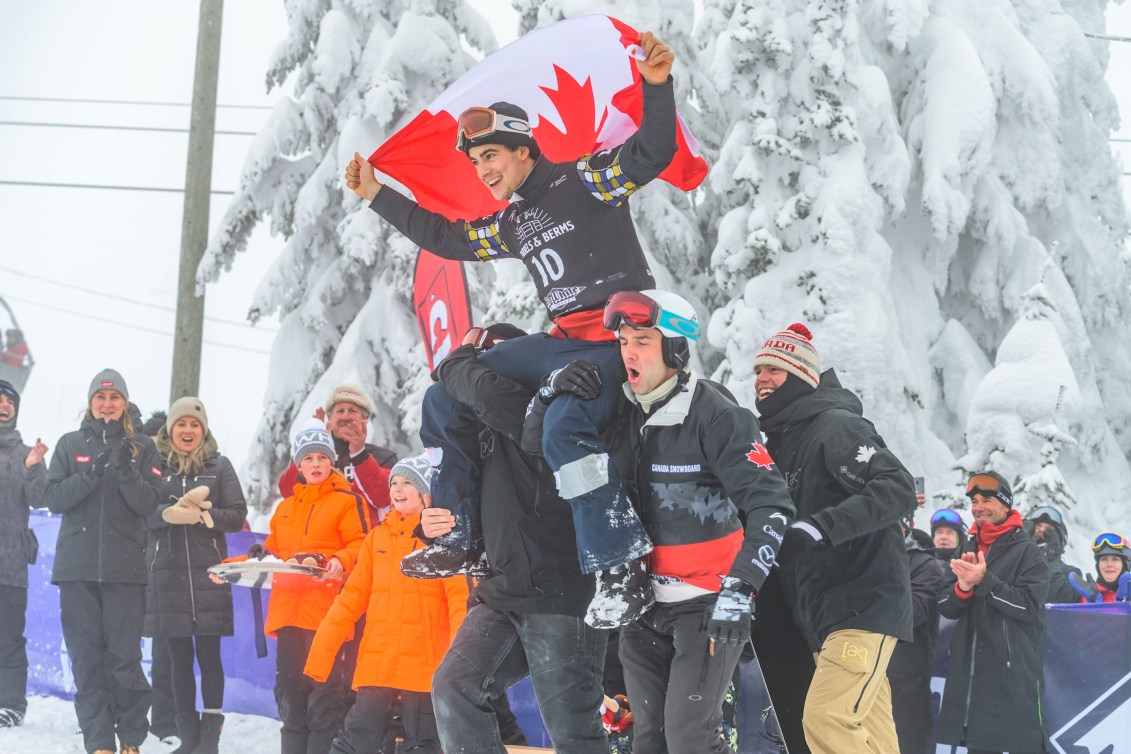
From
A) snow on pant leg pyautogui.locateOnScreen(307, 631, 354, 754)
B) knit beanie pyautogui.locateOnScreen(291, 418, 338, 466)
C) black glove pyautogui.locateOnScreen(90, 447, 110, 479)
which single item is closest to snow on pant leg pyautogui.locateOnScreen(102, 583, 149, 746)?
black glove pyautogui.locateOnScreen(90, 447, 110, 479)

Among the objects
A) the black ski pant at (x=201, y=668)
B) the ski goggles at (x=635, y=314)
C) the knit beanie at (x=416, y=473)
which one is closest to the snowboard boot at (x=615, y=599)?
the ski goggles at (x=635, y=314)

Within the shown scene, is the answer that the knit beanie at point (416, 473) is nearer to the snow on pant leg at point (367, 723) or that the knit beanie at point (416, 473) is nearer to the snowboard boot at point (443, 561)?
the snow on pant leg at point (367, 723)

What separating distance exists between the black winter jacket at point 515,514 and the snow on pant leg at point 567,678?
65 millimetres

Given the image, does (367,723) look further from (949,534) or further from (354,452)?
(949,534)

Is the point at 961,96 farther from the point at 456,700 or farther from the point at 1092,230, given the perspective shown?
the point at 456,700

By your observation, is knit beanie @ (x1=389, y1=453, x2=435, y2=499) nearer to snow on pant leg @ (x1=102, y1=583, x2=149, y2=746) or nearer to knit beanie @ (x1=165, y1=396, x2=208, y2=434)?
knit beanie @ (x1=165, y1=396, x2=208, y2=434)

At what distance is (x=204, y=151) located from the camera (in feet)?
45.0

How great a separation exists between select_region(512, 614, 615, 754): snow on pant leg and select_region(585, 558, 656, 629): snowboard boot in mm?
204

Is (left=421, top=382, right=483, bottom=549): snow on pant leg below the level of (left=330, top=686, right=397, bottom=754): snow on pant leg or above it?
above

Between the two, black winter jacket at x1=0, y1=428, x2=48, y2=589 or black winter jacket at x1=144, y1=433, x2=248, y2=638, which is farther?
black winter jacket at x1=0, y1=428, x2=48, y2=589

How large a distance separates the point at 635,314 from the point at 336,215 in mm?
12055

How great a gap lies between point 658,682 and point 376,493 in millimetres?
3933

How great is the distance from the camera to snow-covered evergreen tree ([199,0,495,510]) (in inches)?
567

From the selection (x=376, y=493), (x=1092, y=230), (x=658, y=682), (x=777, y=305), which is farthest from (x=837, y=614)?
(x=1092, y=230)
